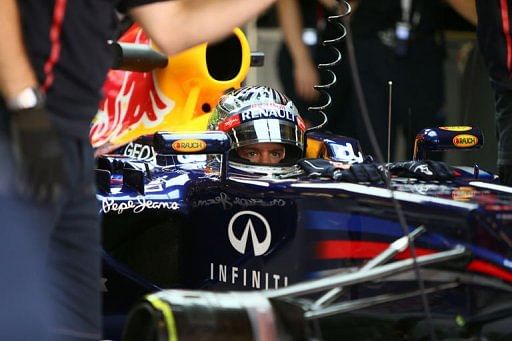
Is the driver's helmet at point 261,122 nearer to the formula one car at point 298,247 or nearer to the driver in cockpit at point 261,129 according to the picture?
the driver in cockpit at point 261,129

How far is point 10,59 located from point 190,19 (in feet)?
2.14

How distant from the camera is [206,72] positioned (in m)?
6.70

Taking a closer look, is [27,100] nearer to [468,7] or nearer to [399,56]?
[468,7]

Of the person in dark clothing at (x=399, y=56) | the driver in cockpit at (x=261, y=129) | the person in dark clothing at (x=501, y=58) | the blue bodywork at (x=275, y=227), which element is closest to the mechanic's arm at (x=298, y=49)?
the person in dark clothing at (x=399, y=56)

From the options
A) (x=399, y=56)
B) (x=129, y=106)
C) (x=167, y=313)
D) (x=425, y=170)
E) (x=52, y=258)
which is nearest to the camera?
(x=52, y=258)

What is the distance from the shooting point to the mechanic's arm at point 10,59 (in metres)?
A: 2.93

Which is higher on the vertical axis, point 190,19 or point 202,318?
point 190,19

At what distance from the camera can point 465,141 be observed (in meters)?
5.27

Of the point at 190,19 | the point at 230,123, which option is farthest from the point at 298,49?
the point at 190,19

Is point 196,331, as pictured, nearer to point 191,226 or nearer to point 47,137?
point 47,137

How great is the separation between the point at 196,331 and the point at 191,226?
5.40 feet

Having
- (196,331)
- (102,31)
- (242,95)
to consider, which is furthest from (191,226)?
(102,31)

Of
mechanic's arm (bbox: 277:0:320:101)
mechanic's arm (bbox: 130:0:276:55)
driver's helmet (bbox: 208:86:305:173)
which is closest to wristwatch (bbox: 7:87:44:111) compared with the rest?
mechanic's arm (bbox: 130:0:276:55)

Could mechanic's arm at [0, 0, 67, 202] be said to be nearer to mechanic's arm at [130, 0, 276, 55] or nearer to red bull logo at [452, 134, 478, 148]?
mechanic's arm at [130, 0, 276, 55]
